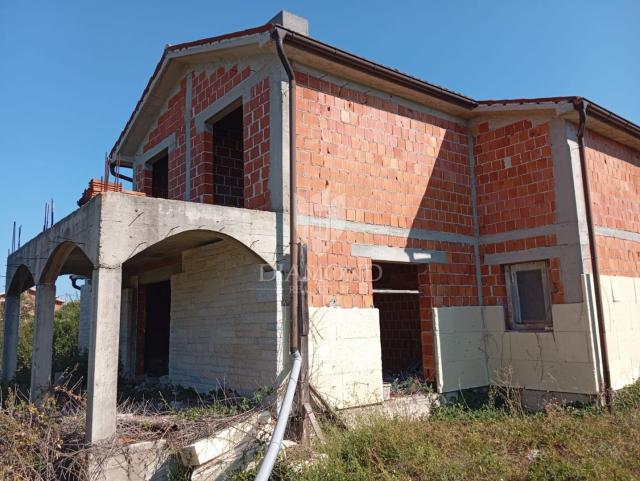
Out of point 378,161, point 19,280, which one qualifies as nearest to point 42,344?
point 19,280

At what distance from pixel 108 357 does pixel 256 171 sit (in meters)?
3.37

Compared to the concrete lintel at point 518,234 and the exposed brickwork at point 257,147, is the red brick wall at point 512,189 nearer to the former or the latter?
the concrete lintel at point 518,234

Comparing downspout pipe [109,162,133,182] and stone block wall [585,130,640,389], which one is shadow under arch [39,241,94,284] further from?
stone block wall [585,130,640,389]

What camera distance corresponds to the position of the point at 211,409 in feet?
22.0

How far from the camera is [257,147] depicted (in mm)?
7699

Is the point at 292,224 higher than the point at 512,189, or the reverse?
the point at 512,189

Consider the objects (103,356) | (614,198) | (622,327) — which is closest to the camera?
(103,356)

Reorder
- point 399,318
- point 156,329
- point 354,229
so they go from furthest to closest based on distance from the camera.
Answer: point 399,318, point 156,329, point 354,229

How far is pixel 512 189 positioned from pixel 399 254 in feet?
8.54

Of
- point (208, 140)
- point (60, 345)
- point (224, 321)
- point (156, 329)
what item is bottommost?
point (60, 345)

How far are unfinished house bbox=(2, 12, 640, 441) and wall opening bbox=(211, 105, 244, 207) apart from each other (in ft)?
0.13

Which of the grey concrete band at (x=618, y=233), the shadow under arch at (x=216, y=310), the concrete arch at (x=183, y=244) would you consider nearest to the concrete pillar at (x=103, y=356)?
the concrete arch at (x=183, y=244)

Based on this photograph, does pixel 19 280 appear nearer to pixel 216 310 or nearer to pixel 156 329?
pixel 156 329

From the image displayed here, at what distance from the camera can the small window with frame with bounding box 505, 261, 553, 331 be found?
28.3 ft
